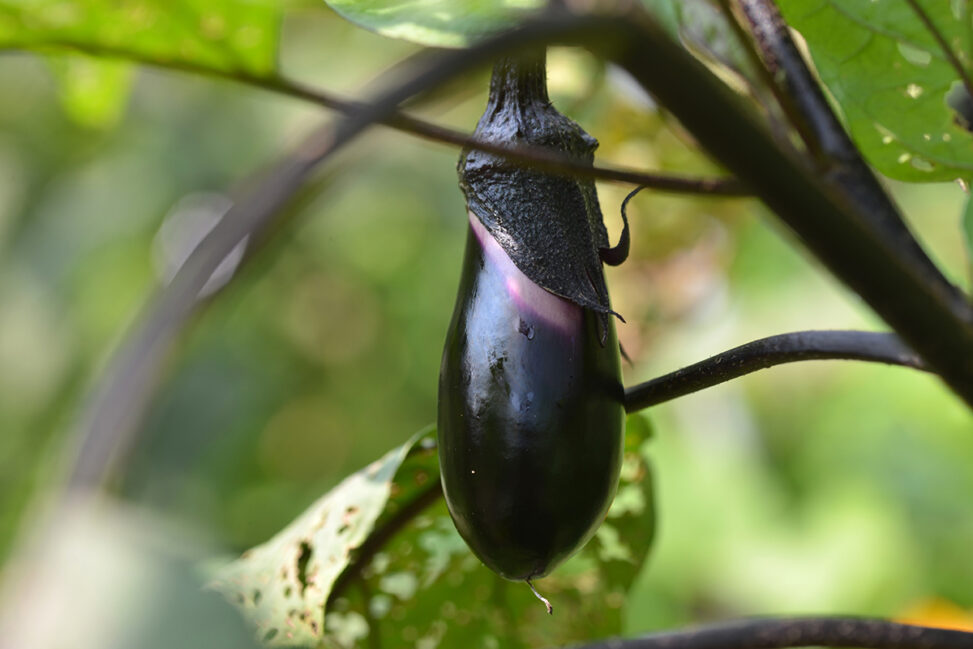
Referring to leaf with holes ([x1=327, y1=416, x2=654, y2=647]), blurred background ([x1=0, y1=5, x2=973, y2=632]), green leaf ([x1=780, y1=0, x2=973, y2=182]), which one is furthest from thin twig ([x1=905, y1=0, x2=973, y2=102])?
blurred background ([x1=0, y1=5, x2=973, y2=632])

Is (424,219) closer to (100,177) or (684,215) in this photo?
(100,177)

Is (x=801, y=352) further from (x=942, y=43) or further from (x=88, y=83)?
(x=88, y=83)

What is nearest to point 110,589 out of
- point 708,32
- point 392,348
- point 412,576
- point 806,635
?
point 806,635

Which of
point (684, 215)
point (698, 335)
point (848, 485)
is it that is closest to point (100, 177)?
point (698, 335)

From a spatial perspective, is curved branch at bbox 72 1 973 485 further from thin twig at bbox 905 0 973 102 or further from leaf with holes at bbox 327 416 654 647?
leaf with holes at bbox 327 416 654 647

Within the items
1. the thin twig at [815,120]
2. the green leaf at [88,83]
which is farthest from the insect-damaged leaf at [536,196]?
the green leaf at [88,83]

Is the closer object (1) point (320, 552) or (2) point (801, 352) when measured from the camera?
(2) point (801, 352)

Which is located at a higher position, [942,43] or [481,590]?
[942,43]
